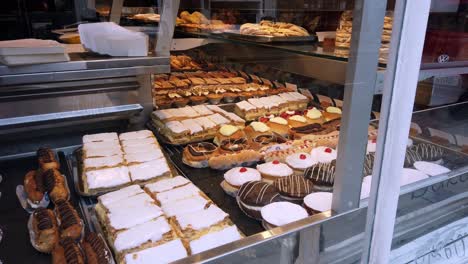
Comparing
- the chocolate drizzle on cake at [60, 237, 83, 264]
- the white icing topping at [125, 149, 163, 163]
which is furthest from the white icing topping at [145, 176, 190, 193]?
the chocolate drizzle on cake at [60, 237, 83, 264]

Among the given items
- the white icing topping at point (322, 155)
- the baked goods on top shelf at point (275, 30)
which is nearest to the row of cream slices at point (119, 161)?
the white icing topping at point (322, 155)

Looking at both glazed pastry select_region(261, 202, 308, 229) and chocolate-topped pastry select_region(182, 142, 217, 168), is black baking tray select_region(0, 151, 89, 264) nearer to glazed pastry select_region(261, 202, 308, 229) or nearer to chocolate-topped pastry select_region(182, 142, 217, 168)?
chocolate-topped pastry select_region(182, 142, 217, 168)

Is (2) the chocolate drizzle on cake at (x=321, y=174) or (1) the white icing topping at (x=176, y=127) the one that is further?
(1) the white icing topping at (x=176, y=127)

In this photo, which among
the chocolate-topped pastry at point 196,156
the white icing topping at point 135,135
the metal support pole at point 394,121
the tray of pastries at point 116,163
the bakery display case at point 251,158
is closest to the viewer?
the metal support pole at point 394,121

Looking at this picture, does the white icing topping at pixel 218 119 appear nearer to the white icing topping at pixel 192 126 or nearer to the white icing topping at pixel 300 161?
the white icing topping at pixel 192 126

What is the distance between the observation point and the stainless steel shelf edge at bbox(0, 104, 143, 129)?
6.84 feet

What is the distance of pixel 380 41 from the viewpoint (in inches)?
37.2

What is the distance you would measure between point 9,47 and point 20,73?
0.44 feet

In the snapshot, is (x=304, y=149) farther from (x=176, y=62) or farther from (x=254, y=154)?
(x=176, y=62)

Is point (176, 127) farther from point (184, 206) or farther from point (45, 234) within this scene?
point (45, 234)

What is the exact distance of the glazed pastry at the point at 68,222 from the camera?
4.45ft

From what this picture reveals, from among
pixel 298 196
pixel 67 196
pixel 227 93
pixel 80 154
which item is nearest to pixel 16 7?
pixel 227 93

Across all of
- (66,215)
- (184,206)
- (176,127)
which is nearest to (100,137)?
(176,127)

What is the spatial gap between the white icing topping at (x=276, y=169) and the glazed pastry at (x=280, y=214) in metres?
0.36
